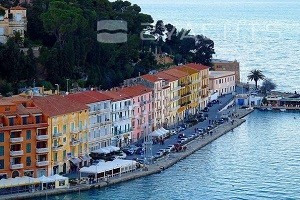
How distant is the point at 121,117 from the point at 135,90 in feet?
7.17

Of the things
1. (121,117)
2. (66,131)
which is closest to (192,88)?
(121,117)

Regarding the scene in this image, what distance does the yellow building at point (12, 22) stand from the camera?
3772 cm

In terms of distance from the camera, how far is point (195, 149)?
32.1 m

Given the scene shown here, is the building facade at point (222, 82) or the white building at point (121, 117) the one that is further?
the building facade at point (222, 82)

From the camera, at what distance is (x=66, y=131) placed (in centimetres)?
2750

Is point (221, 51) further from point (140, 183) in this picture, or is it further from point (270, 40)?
point (140, 183)

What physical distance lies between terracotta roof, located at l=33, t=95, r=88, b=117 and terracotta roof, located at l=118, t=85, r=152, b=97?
→ 4.32 meters

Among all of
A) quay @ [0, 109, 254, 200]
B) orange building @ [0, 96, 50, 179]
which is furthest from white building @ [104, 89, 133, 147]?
orange building @ [0, 96, 50, 179]

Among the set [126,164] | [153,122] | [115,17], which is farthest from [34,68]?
[115,17]

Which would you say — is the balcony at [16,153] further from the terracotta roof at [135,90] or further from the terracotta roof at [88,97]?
the terracotta roof at [135,90]

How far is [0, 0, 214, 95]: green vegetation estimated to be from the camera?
112 ft

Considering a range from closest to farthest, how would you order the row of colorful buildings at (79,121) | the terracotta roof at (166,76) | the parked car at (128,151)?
the row of colorful buildings at (79,121) → the parked car at (128,151) → the terracotta roof at (166,76)

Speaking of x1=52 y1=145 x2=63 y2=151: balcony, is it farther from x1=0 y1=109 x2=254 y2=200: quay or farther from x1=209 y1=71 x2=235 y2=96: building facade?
x1=209 y1=71 x2=235 y2=96: building facade

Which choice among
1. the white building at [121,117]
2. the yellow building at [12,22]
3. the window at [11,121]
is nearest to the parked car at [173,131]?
the white building at [121,117]
